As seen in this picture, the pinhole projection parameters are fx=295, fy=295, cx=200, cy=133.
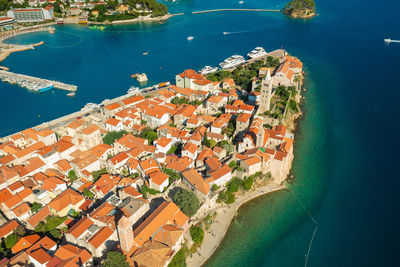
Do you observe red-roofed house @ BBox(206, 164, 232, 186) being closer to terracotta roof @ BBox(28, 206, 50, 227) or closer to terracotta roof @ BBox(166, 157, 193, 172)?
terracotta roof @ BBox(166, 157, 193, 172)

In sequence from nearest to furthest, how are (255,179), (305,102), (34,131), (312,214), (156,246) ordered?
(156,246) < (312,214) < (255,179) < (34,131) < (305,102)

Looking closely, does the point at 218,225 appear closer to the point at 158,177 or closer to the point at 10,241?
the point at 158,177

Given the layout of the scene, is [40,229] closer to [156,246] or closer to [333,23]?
[156,246]

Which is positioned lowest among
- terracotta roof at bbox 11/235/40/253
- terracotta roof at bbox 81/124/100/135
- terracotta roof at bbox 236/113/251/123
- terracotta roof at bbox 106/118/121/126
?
terracotta roof at bbox 11/235/40/253

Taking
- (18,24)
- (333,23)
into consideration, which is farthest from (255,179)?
(18,24)

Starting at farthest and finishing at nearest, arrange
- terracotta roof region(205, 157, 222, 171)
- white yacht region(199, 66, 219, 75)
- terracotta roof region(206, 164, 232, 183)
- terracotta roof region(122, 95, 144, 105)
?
white yacht region(199, 66, 219, 75), terracotta roof region(122, 95, 144, 105), terracotta roof region(205, 157, 222, 171), terracotta roof region(206, 164, 232, 183)

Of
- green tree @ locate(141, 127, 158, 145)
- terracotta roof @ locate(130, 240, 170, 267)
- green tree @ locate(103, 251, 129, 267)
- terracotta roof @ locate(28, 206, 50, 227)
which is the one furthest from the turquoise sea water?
terracotta roof @ locate(28, 206, 50, 227)
